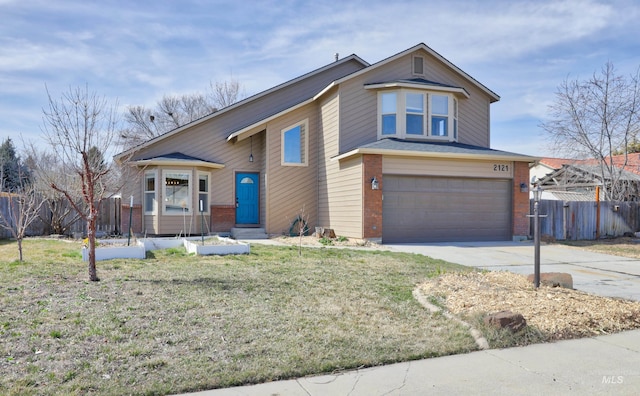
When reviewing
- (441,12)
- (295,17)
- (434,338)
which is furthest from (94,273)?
(441,12)

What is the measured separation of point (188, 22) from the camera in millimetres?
11516

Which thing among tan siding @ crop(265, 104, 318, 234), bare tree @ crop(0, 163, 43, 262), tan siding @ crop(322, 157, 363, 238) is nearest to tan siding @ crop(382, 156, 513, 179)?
tan siding @ crop(322, 157, 363, 238)

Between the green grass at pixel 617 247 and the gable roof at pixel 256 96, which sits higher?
the gable roof at pixel 256 96

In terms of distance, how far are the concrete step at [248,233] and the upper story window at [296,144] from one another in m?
2.69

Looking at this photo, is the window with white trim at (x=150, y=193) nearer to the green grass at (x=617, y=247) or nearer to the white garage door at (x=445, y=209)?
the white garage door at (x=445, y=209)

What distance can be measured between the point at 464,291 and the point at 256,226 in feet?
38.9

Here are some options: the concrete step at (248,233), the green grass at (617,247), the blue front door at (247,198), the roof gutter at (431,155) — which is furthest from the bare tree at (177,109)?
the green grass at (617,247)

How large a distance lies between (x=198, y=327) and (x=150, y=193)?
1243cm

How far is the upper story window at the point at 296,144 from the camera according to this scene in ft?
55.8

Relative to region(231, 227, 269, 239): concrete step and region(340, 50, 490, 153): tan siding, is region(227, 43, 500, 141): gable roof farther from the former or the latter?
region(231, 227, 269, 239): concrete step

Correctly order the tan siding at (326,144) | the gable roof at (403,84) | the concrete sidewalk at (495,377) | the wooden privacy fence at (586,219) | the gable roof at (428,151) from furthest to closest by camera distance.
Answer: the wooden privacy fence at (586,219) → the tan siding at (326,144) → the gable roof at (403,84) → the gable roof at (428,151) → the concrete sidewalk at (495,377)

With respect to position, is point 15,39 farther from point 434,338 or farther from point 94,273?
point 434,338

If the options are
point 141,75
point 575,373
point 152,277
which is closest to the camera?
point 575,373

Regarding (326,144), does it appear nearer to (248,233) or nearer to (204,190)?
(248,233)
